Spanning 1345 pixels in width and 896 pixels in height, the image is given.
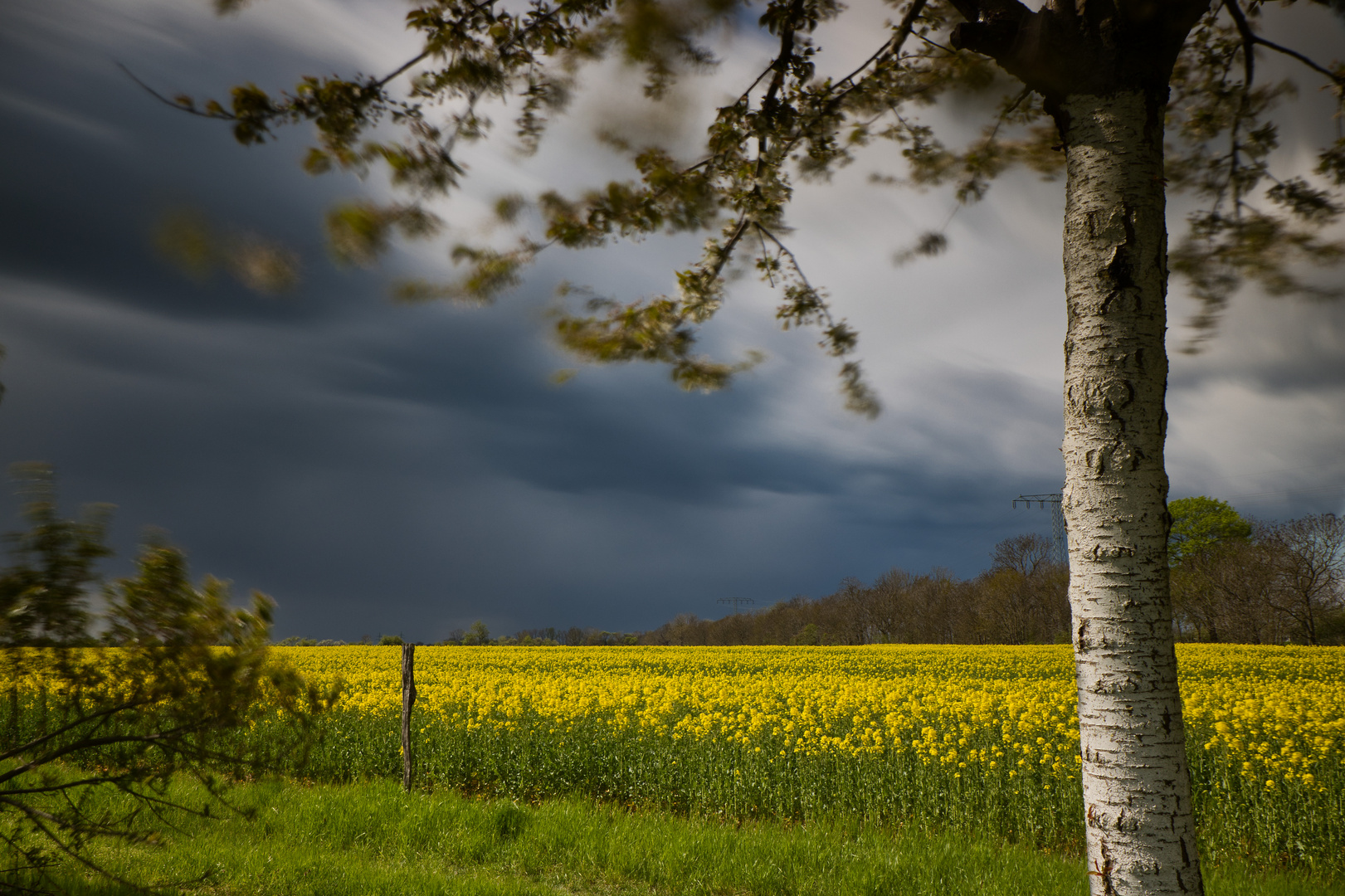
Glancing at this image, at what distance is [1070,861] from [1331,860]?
2.62m

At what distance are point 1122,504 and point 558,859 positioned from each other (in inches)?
194

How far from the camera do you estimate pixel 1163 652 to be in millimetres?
2504

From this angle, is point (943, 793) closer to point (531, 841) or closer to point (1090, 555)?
point (531, 841)

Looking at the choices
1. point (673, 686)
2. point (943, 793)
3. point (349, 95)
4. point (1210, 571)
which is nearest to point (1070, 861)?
point (943, 793)

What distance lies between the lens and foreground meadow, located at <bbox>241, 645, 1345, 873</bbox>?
673 cm

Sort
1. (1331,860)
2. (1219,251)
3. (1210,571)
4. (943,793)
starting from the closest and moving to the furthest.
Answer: (1219,251) < (1331,860) < (943,793) < (1210,571)

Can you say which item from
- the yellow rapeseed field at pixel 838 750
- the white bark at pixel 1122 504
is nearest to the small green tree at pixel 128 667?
the yellow rapeseed field at pixel 838 750

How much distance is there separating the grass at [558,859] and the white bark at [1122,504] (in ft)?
9.10

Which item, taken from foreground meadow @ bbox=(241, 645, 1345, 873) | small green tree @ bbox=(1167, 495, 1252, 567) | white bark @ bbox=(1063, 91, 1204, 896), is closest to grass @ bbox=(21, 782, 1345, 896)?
foreground meadow @ bbox=(241, 645, 1345, 873)

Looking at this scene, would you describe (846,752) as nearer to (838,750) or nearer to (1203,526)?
(838,750)

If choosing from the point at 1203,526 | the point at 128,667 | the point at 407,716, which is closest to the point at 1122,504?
the point at 128,667

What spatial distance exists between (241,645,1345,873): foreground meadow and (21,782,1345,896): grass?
710 millimetres

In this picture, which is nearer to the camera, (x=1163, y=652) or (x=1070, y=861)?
(x=1163, y=652)

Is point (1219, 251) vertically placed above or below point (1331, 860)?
above
